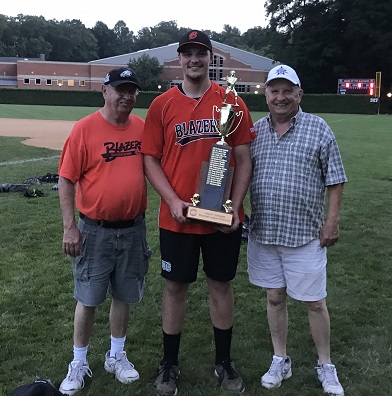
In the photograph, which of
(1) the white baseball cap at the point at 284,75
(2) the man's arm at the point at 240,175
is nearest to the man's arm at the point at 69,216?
(2) the man's arm at the point at 240,175

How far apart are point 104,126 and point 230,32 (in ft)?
491

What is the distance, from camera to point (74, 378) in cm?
309

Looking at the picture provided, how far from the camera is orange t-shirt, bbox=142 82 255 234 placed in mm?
2844

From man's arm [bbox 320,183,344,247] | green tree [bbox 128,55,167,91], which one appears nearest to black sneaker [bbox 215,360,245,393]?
man's arm [bbox 320,183,344,247]

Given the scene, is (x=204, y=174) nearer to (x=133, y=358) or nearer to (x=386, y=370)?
(x=133, y=358)

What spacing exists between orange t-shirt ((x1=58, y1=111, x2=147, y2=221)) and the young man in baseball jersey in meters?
0.11

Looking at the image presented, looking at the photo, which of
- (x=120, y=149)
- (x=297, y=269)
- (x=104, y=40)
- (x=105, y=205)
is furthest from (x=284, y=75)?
(x=104, y=40)

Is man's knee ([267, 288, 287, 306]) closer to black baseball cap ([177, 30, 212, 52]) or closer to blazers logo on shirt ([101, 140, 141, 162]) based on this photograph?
blazers logo on shirt ([101, 140, 141, 162])

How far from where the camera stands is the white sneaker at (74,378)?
3045mm

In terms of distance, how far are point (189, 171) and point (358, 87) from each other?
5299cm

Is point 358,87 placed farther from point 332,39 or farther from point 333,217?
A: point 333,217

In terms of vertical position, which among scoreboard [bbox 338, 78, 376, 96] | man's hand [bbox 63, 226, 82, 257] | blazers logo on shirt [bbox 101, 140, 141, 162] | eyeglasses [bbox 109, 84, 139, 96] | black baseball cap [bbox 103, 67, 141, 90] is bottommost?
man's hand [bbox 63, 226, 82, 257]

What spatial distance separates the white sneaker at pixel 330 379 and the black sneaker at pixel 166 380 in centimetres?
94

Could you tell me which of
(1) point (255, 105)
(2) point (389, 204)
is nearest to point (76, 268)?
(2) point (389, 204)
